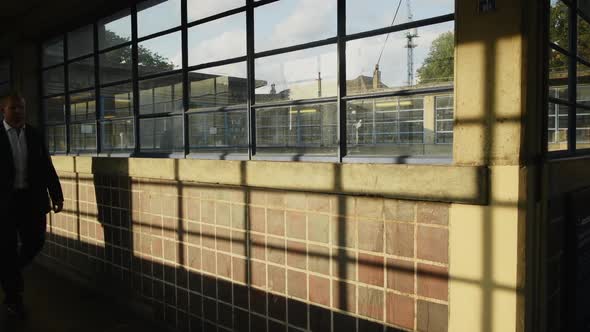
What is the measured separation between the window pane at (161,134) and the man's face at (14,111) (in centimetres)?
96

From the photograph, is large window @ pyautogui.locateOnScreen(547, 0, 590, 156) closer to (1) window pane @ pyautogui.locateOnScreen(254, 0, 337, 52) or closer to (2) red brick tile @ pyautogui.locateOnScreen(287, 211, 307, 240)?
(1) window pane @ pyautogui.locateOnScreen(254, 0, 337, 52)

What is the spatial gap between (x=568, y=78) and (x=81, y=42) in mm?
4579

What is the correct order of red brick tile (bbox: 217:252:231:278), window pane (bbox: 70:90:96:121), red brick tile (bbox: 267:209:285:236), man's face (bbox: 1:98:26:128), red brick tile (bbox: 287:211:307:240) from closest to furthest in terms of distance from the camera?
red brick tile (bbox: 287:211:307:240) → red brick tile (bbox: 267:209:285:236) → red brick tile (bbox: 217:252:231:278) → man's face (bbox: 1:98:26:128) → window pane (bbox: 70:90:96:121)

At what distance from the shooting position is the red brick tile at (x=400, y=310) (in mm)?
2180

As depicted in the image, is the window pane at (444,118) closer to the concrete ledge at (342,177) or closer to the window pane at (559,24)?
the concrete ledge at (342,177)

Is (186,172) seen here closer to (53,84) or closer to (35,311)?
(35,311)

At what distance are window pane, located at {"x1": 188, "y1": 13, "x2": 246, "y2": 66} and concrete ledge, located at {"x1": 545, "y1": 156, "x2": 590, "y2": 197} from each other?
78.9 inches

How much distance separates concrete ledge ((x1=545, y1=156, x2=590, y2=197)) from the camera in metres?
2.13

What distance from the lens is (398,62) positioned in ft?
7.91

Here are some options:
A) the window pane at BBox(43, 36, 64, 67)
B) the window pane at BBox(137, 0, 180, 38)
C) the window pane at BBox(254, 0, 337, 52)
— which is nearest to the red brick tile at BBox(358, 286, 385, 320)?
the window pane at BBox(254, 0, 337, 52)

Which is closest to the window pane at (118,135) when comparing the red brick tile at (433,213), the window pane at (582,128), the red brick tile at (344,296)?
the red brick tile at (344,296)

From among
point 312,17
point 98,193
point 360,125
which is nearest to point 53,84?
point 98,193

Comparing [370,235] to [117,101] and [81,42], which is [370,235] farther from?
[81,42]

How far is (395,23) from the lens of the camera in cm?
237
